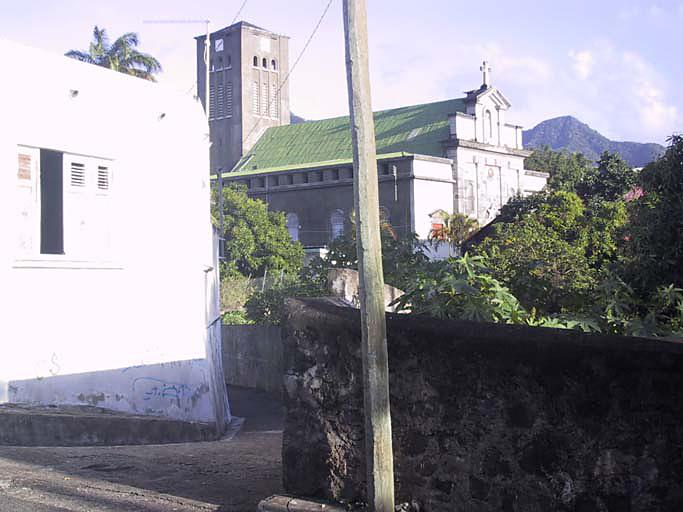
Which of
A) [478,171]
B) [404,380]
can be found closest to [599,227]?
[404,380]

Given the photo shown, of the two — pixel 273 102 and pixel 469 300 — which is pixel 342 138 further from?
pixel 469 300

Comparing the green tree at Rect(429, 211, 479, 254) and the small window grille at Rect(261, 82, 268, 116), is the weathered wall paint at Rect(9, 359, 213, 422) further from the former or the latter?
the small window grille at Rect(261, 82, 268, 116)

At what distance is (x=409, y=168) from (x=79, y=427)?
143ft

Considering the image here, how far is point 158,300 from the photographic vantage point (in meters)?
14.3

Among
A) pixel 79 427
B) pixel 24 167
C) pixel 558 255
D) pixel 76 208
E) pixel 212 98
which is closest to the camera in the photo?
pixel 79 427

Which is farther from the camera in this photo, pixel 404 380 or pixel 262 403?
pixel 262 403

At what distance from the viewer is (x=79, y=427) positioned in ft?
37.1

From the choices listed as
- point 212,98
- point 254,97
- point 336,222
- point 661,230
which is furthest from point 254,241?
point 212,98

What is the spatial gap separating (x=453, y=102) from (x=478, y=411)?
57040 millimetres

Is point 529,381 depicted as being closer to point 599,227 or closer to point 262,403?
point 599,227

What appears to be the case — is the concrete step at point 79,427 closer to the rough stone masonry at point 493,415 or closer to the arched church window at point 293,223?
the rough stone masonry at point 493,415

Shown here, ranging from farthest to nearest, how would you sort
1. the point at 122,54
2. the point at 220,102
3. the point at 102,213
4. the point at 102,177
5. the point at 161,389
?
the point at 220,102 → the point at 122,54 → the point at 161,389 → the point at 102,177 → the point at 102,213

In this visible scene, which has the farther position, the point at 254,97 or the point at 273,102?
the point at 273,102

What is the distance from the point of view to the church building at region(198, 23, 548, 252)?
54.3m
